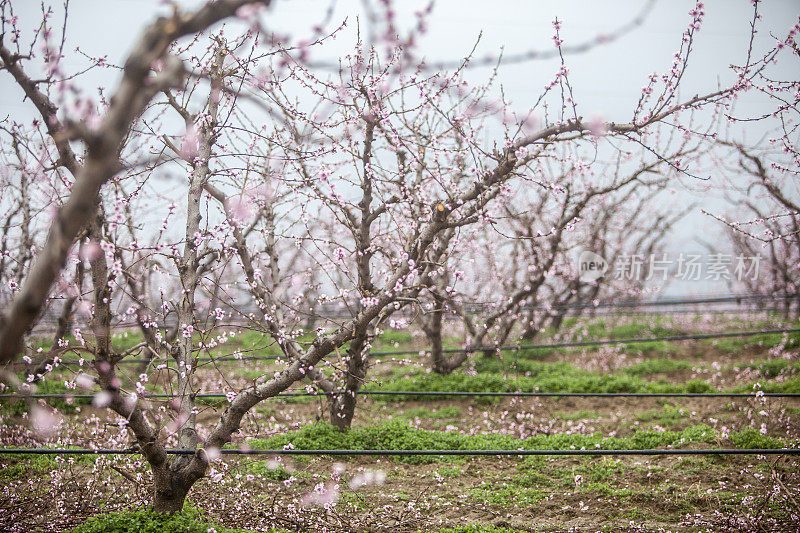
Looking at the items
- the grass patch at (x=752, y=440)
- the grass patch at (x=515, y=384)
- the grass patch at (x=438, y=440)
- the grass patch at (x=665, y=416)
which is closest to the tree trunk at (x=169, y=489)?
the grass patch at (x=438, y=440)

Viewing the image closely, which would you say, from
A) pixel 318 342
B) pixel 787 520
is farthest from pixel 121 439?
pixel 787 520

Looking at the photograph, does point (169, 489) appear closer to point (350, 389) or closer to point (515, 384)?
point (350, 389)

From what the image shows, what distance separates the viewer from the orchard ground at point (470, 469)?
232 inches

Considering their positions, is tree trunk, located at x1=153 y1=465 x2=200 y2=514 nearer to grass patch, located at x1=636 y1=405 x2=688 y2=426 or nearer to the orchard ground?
the orchard ground

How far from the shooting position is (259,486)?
6648 mm

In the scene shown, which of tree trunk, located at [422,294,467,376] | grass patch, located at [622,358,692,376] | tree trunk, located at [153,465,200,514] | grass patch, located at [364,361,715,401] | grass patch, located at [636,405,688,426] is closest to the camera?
tree trunk, located at [153,465,200,514]

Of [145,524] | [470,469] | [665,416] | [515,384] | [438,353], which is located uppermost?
[438,353]

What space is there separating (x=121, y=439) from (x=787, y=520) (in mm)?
7875

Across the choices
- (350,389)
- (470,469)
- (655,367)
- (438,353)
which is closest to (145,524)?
(350,389)

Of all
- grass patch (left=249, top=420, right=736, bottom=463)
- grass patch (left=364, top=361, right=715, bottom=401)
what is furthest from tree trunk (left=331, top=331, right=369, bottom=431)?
grass patch (left=364, top=361, right=715, bottom=401)

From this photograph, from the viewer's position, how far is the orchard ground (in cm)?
588

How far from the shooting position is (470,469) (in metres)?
7.46

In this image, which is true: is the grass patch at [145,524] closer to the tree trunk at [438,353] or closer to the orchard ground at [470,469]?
the orchard ground at [470,469]

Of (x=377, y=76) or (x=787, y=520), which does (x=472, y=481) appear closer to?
(x=787, y=520)
